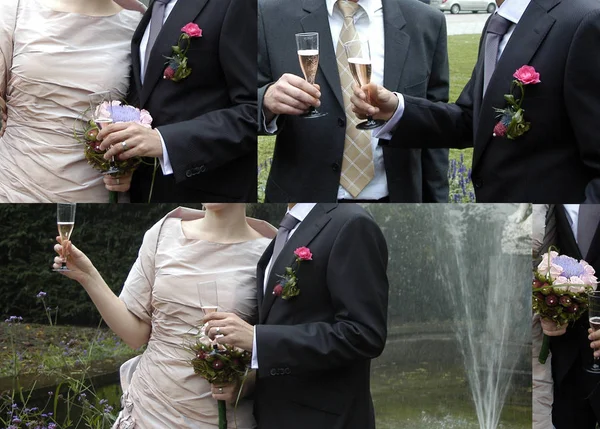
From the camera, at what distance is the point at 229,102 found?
4238 millimetres

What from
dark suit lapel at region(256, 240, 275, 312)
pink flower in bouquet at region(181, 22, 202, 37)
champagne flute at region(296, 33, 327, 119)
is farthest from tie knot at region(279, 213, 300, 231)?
pink flower in bouquet at region(181, 22, 202, 37)

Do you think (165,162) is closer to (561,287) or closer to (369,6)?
(369,6)

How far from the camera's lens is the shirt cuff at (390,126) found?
4148 mm

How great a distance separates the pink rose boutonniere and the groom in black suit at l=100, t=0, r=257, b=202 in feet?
3.28

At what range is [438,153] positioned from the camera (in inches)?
169

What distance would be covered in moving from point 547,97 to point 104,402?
7.44 feet

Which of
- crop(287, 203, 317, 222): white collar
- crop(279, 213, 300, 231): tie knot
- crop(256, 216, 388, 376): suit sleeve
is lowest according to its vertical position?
crop(256, 216, 388, 376): suit sleeve

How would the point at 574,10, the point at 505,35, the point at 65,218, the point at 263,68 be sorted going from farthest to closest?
the point at 65,218, the point at 263,68, the point at 505,35, the point at 574,10

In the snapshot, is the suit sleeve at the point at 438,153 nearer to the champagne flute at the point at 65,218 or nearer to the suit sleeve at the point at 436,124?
the suit sleeve at the point at 436,124

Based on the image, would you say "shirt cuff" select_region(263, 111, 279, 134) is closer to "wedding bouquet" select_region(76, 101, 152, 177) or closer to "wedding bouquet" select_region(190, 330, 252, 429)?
"wedding bouquet" select_region(76, 101, 152, 177)

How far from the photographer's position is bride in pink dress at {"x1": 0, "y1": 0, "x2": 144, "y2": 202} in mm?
4164

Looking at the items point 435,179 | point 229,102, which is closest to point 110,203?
point 229,102

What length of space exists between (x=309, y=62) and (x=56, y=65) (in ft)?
3.38

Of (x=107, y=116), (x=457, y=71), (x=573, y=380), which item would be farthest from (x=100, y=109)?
(x=573, y=380)
